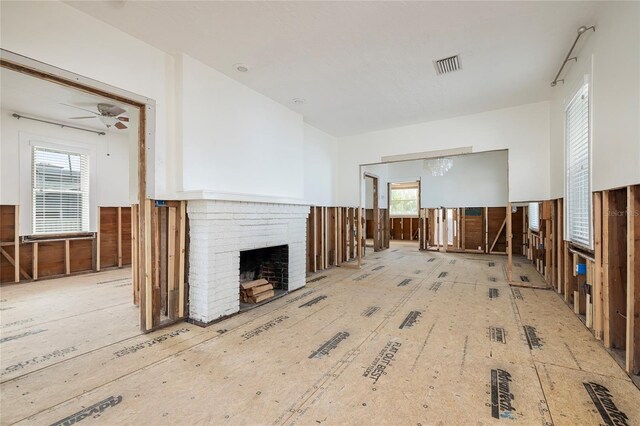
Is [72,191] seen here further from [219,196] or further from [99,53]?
[219,196]

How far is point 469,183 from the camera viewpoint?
911cm

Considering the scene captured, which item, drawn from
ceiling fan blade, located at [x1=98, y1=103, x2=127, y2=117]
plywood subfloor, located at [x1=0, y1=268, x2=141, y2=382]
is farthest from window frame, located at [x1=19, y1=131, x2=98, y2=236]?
ceiling fan blade, located at [x1=98, y1=103, x2=127, y2=117]

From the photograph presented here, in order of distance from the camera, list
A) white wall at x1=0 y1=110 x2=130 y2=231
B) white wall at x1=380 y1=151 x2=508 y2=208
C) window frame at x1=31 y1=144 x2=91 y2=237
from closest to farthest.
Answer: white wall at x1=0 y1=110 x2=130 y2=231 < window frame at x1=31 y1=144 x2=91 y2=237 < white wall at x1=380 y1=151 x2=508 y2=208

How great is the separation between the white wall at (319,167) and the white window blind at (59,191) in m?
4.74

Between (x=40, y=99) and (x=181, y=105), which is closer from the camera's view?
(x=181, y=105)

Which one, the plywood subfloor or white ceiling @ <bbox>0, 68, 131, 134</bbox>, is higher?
white ceiling @ <bbox>0, 68, 131, 134</bbox>

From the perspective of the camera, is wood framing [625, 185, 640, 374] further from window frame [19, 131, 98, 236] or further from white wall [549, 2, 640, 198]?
window frame [19, 131, 98, 236]

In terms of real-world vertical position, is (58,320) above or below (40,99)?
below

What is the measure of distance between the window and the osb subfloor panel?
8.77m

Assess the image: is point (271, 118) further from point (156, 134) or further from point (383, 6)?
point (383, 6)

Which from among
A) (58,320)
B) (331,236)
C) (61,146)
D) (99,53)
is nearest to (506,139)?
(331,236)

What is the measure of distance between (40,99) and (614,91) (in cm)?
734

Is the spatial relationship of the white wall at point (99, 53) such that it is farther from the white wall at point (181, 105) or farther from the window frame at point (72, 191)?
the window frame at point (72, 191)

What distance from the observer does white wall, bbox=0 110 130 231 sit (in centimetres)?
505
